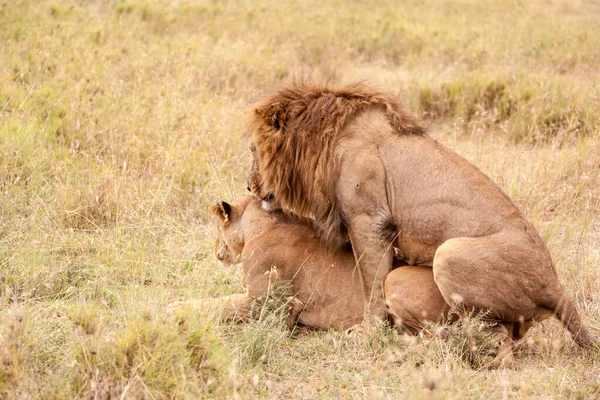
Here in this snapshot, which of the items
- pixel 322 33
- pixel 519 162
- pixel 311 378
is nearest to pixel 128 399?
pixel 311 378

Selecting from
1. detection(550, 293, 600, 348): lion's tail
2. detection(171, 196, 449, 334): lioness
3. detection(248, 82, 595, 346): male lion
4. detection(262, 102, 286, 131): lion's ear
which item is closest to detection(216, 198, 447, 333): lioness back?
detection(171, 196, 449, 334): lioness

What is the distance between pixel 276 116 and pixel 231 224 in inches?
Answer: 30.6

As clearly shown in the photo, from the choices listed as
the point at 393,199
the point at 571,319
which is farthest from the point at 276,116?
the point at 571,319

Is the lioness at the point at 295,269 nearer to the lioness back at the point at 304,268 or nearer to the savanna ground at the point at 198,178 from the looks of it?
the lioness back at the point at 304,268

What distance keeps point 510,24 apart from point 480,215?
10.8 metres

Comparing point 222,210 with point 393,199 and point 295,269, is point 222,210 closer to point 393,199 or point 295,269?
point 295,269

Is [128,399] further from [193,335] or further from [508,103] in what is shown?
[508,103]

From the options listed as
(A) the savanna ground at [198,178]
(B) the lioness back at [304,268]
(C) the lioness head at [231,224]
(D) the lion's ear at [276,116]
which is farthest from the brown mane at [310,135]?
(A) the savanna ground at [198,178]

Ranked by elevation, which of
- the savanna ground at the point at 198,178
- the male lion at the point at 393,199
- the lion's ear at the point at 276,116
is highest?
the lion's ear at the point at 276,116

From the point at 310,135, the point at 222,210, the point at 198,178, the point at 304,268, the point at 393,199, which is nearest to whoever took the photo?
the point at 393,199

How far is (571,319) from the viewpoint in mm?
4438

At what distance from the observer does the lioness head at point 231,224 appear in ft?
17.3

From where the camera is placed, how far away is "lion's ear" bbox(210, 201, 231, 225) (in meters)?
5.22

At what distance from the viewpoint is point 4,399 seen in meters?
3.61
